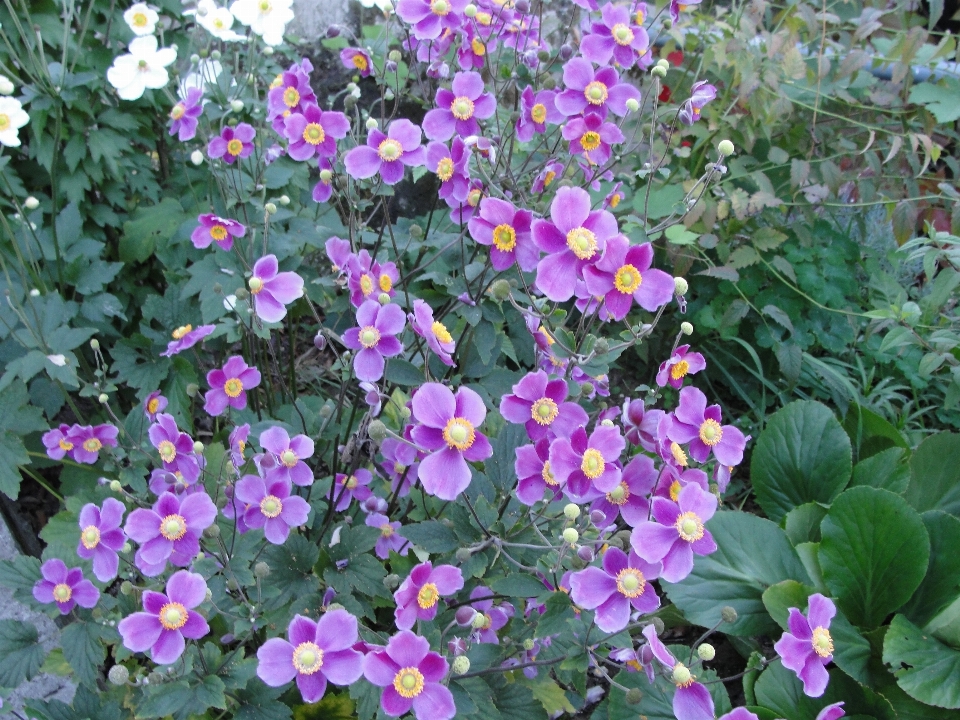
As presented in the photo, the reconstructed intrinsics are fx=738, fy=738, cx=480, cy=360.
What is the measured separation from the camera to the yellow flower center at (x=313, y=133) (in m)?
1.49

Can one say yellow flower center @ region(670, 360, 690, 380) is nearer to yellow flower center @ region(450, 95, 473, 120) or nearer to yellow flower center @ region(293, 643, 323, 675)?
yellow flower center @ region(450, 95, 473, 120)

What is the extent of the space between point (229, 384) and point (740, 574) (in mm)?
1433

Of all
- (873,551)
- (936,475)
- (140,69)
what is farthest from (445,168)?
(936,475)

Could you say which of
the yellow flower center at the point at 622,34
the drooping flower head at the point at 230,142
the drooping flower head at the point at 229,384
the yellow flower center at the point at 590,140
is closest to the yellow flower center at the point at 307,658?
the drooping flower head at the point at 229,384

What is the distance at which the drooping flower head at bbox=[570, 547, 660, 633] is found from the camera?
116 centimetres

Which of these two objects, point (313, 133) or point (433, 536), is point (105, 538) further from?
point (313, 133)

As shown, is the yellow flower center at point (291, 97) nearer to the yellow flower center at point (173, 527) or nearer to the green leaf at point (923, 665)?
the yellow flower center at point (173, 527)

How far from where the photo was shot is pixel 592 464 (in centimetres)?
118

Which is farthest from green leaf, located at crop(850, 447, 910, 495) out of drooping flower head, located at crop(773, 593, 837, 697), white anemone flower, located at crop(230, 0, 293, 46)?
white anemone flower, located at crop(230, 0, 293, 46)

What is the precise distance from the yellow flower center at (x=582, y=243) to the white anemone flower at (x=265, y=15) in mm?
1269

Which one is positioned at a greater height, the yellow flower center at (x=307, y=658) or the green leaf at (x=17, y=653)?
the yellow flower center at (x=307, y=658)

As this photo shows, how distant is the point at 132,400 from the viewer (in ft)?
8.09

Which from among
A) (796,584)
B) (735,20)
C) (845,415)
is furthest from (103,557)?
(735,20)

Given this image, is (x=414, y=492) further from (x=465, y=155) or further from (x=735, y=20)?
(x=735, y=20)
